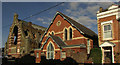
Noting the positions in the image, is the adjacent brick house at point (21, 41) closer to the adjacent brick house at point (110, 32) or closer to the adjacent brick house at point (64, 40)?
the adjacent brick house at point (64, 40)

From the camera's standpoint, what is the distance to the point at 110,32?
1631 cm

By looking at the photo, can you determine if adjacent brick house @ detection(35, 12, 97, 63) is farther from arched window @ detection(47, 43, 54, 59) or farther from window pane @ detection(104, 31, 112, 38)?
window pane @ detection(104, 31, 112, 38)

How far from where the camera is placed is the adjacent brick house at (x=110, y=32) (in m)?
15.4

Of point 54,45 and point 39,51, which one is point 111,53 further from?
point 39,51

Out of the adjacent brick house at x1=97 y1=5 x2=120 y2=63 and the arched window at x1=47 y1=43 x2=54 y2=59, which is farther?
the arched window at x1=47 y1=43 x2=54 y2=59

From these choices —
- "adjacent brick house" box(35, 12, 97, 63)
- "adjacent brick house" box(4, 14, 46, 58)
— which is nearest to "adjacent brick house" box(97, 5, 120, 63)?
"adjacent brick house" box(35, 12, 97, 63)

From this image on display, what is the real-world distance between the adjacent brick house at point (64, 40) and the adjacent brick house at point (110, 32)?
3963 millimetres

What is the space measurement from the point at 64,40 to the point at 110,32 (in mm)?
9919

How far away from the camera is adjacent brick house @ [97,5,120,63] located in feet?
50.6

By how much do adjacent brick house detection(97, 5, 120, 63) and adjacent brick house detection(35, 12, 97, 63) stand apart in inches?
156

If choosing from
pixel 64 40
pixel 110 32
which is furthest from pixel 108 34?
pixel 64 40

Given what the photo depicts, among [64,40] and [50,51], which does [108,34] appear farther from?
[50,51]

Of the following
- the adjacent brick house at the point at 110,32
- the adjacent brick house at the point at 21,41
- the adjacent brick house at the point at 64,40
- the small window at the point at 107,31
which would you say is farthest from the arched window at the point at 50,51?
the small window at the point at 107,31

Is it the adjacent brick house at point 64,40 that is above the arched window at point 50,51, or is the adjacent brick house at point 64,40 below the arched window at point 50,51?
above
